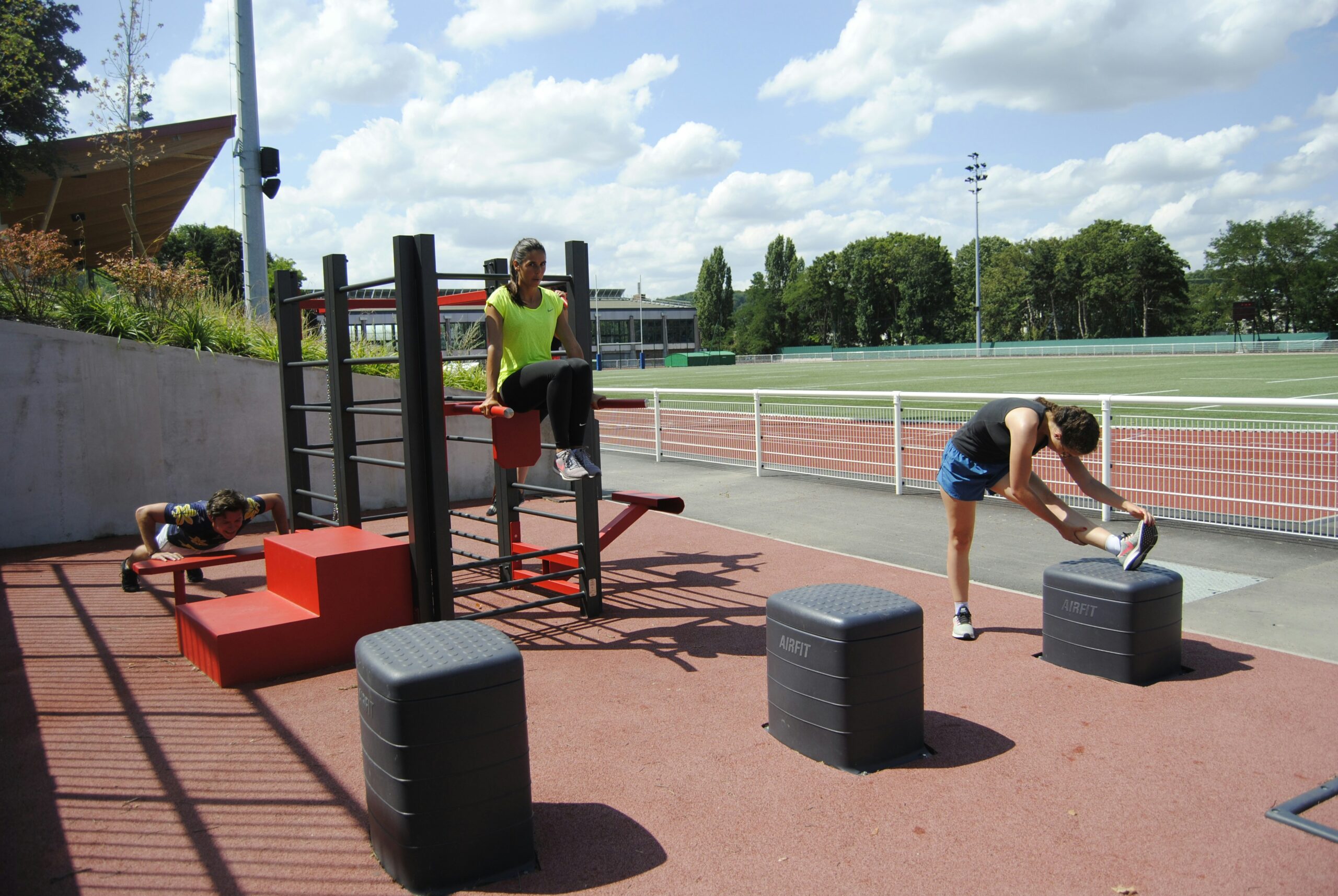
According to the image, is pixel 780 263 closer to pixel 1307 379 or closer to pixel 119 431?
pixel 1307 379

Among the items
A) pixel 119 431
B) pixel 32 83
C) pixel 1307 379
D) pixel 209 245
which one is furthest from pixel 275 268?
pixel 209 245

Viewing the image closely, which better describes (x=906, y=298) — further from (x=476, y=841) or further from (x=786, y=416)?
(x=476, y=841)

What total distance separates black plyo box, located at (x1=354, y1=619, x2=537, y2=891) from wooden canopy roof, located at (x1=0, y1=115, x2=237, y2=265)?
15.7m

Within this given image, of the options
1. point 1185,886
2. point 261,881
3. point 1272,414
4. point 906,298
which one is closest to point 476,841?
point 261,881

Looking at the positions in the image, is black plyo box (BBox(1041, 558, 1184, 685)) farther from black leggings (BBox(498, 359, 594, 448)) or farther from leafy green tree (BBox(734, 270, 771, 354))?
leafy green tree (BBox(734, 270, 771, 354))

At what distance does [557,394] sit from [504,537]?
6.41ft

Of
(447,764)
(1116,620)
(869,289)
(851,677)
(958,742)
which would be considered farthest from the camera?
(869,289)

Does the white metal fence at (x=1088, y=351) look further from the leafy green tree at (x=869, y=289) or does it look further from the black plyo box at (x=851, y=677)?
the black plyo box at (x=851, y=677)

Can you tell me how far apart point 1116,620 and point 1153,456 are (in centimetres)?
558

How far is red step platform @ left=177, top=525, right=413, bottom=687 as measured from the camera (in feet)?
17.4

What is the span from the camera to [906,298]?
349ft

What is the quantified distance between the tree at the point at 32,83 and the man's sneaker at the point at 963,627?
2270 cm

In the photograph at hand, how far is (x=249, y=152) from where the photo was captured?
14.1m

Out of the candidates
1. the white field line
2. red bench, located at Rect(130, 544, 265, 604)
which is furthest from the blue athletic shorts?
the white field line
